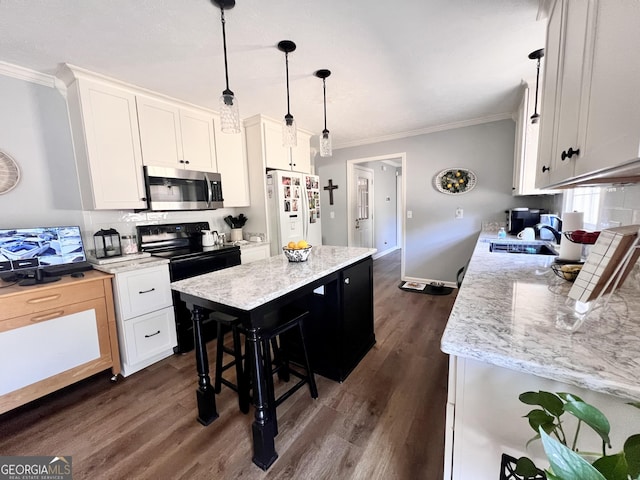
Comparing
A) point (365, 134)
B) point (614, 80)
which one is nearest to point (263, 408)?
A: point (614, 80)

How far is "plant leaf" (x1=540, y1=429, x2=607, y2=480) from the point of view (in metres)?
0.38

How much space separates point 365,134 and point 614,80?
11.8 ft

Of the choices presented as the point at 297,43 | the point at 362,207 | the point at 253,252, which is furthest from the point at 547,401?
the point at 362,207

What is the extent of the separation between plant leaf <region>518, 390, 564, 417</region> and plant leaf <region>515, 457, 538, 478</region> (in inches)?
4.1

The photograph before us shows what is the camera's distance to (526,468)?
52cm

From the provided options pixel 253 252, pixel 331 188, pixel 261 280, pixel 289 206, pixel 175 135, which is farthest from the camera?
pixel 331 188

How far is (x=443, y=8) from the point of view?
59.1 inches

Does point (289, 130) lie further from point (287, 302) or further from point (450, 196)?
point (450, 196)

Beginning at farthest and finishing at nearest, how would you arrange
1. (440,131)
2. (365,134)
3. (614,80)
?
1. (365,134)
2. (440,131)
3. (614,80)

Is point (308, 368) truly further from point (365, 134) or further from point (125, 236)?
point (365, 134)

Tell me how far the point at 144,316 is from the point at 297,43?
2326mm

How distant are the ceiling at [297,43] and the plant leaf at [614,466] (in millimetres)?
1905

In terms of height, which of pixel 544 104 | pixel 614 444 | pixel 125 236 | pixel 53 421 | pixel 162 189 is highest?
pixel 544 104

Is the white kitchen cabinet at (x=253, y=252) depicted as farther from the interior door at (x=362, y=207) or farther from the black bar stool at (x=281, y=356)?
the interior door at (x=362, y=207)
